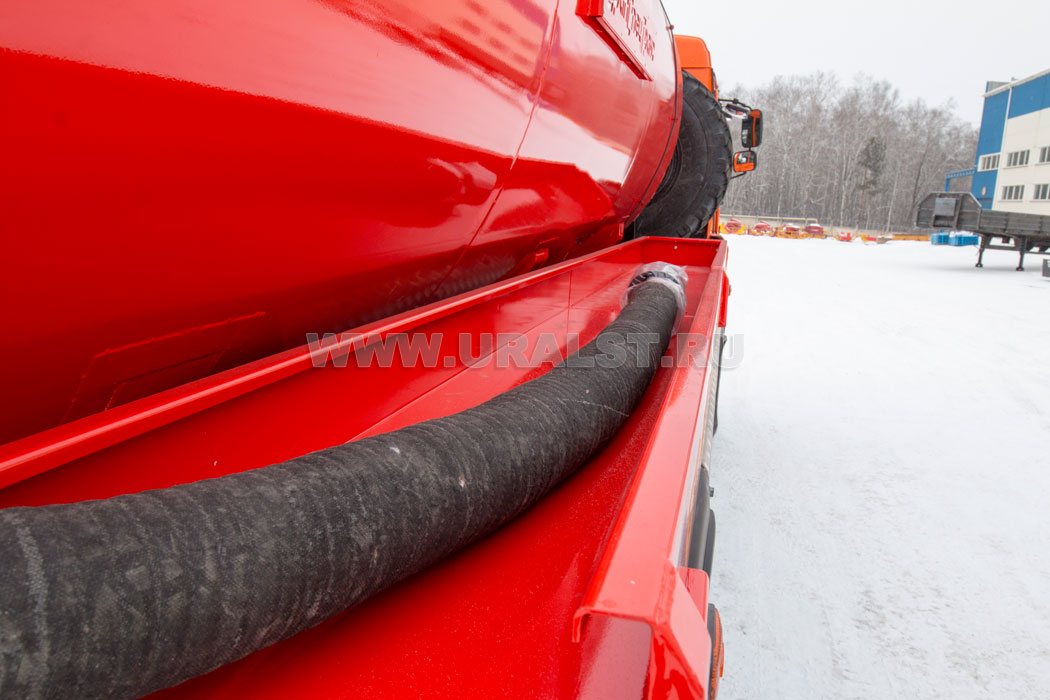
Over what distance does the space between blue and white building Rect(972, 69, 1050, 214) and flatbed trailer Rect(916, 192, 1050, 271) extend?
1793cm

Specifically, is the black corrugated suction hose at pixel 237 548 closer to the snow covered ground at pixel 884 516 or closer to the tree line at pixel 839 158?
the snow covered ground at pixel 884 516

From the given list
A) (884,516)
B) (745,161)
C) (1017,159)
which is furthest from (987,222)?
(1017,159)

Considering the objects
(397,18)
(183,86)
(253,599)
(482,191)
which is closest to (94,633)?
(253,599)

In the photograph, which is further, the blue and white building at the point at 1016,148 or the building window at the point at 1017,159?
the building window at the point at 1017,159

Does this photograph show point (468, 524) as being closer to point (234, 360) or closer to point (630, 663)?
point (630, 663)

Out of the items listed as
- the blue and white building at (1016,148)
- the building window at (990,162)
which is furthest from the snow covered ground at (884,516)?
the building window at (990,162)

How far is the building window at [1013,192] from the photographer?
2656 cm

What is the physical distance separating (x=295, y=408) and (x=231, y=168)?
0.45 m

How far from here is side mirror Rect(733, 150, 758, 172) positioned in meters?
5.12

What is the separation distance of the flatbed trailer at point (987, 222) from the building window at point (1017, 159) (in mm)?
19851

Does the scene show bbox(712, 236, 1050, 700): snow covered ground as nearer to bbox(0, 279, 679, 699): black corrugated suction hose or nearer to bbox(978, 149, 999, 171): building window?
bbox(0, 279, 679, 699): black corrugated suction hose

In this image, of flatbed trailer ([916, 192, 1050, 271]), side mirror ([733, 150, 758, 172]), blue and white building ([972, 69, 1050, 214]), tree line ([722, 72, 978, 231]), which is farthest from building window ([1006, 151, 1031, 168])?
side mirror ([733, 150, 758, 172])

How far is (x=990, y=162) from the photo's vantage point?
95.7 feet

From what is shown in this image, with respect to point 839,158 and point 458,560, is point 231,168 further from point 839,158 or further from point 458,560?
point 839,158
